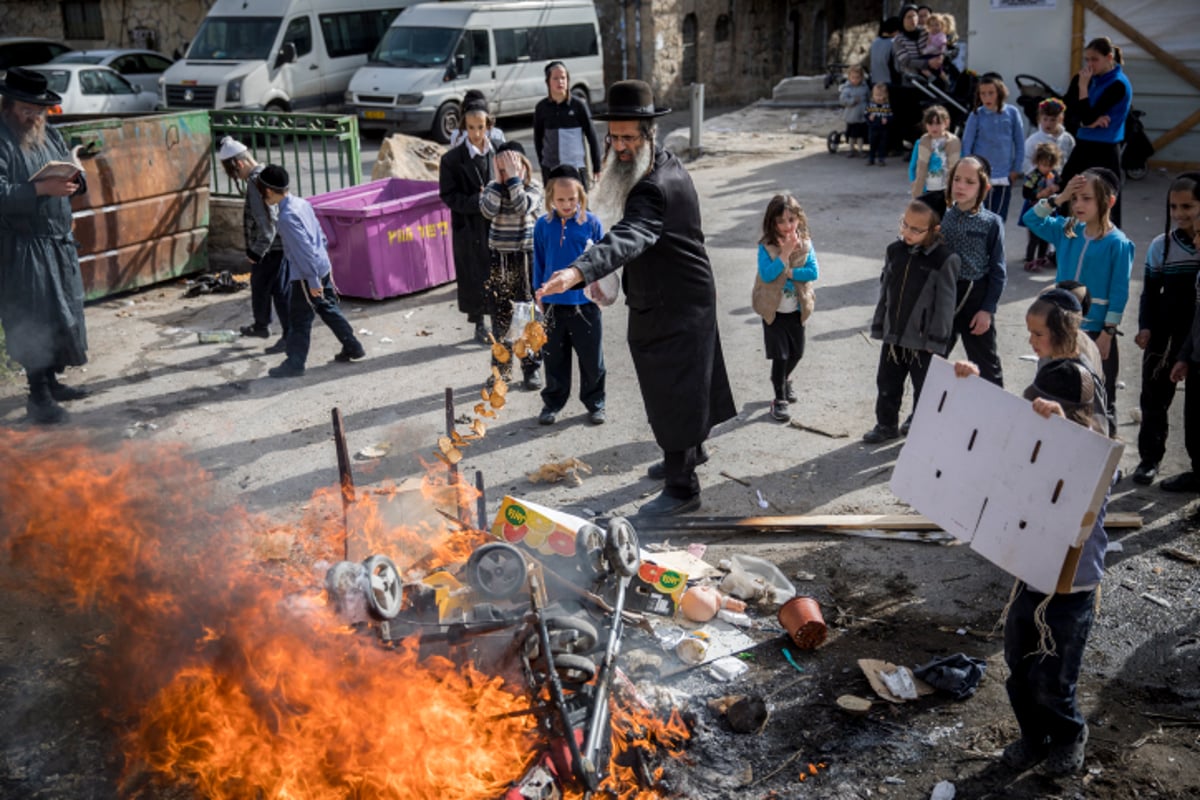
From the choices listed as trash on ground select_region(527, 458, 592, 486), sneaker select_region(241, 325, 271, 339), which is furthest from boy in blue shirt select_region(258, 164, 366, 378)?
trash on ground select_region(527, 458, 592, 486)

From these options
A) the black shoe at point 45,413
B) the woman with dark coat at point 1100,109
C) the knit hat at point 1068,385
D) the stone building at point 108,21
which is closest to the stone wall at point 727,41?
the stone building at point 108,21

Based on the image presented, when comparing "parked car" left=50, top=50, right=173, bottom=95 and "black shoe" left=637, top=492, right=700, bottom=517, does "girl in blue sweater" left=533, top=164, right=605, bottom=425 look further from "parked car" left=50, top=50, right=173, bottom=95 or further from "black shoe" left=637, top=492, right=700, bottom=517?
"parked car" left=50, top=50, right=173, bottom=95

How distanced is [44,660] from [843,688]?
3.68 meters

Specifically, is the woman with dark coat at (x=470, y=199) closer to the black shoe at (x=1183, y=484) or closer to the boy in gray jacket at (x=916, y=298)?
the boy in gray jacket at (x=916, y=298)

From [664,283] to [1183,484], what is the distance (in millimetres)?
3324

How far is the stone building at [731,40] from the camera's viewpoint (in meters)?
25.1

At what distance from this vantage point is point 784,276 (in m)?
7.43

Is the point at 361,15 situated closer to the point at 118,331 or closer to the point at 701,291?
the point at 118,331

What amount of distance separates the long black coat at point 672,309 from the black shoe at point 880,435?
1.40 metres

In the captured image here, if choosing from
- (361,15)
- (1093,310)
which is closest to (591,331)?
(1093,310)

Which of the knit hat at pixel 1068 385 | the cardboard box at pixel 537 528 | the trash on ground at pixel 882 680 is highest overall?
the knit hat at pixel 1068 385

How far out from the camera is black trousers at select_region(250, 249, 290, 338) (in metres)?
9.27

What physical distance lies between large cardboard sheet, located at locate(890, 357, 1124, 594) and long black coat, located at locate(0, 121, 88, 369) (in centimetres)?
613

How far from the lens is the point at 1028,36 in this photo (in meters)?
16.7
